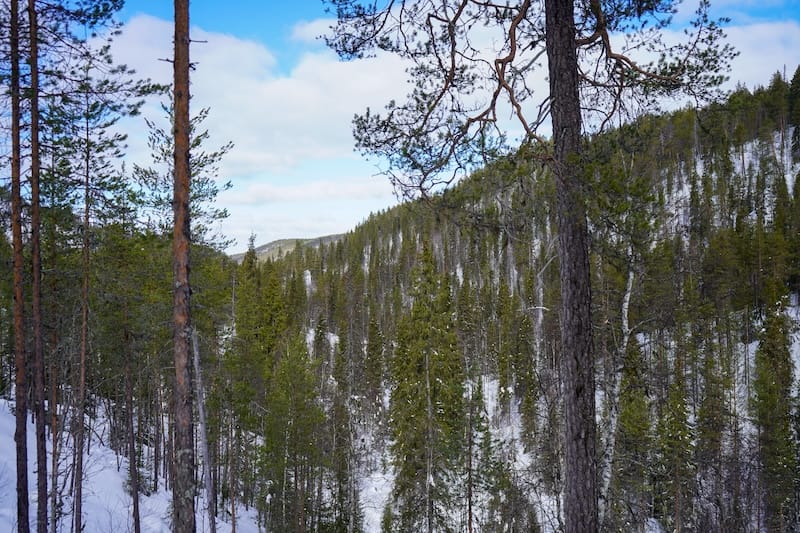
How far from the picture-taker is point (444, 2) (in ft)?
14.5

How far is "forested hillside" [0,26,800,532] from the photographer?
15.4ft

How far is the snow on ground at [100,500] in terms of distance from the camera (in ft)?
40.6

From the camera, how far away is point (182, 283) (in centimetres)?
571

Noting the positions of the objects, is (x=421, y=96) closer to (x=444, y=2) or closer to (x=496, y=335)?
(x=444, y=2)

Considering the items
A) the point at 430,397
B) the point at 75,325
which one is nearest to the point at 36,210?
the point at 75,325

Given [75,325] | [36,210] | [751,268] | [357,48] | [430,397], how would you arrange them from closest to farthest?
[357,48] < [36,210] < [75,325] < [430,397] < [751,268]

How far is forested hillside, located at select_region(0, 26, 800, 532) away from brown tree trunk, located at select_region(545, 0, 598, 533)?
0.24 m

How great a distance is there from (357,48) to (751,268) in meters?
49.3

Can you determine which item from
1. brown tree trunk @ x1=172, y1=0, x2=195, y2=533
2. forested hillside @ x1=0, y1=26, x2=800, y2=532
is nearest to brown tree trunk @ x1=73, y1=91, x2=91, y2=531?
forested hillside @ x1=0, y1=26, x2=800, y2=532

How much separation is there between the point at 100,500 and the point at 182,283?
14076mm

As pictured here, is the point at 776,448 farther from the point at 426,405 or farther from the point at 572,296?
the point at 572,296

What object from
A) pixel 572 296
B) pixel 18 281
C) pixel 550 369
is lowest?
pixel 550 369

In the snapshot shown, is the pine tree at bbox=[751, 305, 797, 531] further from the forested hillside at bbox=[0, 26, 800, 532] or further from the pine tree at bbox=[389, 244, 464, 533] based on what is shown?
the pine tree at bbox=[389, 244, 464, 533]

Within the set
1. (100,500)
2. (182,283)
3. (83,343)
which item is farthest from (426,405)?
(182,283)
